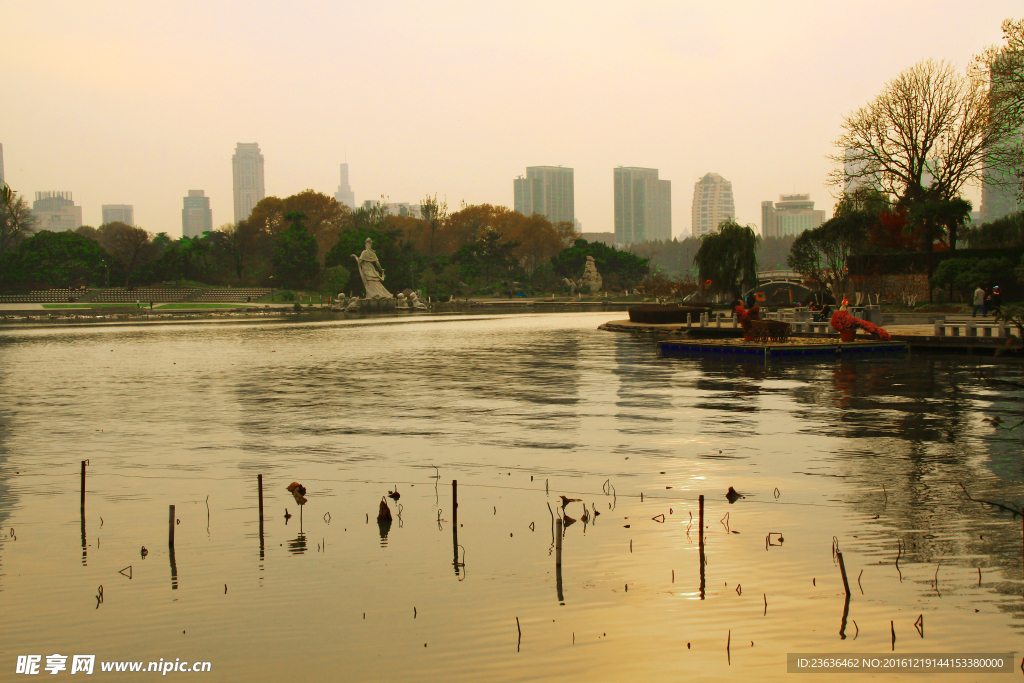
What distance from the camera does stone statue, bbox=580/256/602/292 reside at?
12312 cm

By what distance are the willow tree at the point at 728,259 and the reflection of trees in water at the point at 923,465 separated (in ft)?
111

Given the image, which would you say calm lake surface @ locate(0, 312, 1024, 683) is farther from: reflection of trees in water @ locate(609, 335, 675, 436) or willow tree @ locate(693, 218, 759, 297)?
willow tree @ locate(693, 218, 759, 297)

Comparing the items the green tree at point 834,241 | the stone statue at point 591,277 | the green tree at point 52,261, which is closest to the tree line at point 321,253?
the green tree at point 52,261

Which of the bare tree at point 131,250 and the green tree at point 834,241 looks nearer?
the green tree at point 834,241

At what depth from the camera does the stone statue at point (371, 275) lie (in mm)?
101500

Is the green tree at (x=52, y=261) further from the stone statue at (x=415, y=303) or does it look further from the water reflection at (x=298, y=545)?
the water reflection at (x=298, y=545)

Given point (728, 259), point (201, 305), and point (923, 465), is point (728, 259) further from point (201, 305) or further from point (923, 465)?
point (201, 305)

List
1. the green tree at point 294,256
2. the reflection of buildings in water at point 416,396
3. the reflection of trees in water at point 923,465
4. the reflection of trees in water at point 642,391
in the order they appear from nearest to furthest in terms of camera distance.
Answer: the reflection of trees in water at point 923,465, the reflection of buildings in water at point 416,396, the reflection of trees in water at point 642,391, the green tree at point 294,256

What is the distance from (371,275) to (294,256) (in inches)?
494

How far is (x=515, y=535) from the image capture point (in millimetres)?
8352

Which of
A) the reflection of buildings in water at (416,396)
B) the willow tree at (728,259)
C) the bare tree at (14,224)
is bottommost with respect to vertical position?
the reflection of buildings in water at (416,396)

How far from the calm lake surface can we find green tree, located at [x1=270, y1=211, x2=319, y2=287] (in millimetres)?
91095

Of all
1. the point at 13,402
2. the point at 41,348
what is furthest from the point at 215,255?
the point at 13,402

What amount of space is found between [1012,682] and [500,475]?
6.86 m
